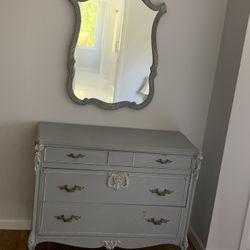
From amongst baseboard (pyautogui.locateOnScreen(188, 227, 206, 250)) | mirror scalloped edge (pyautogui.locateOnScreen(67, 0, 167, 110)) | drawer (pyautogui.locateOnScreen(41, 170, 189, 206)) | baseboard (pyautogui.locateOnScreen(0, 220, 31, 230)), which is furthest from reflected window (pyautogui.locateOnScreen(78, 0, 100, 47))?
baseboard (pyautogui.locateOnScreen(188, 227, 206, 250))

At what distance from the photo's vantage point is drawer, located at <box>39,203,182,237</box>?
2775 mm

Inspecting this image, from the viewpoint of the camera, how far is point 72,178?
273cm

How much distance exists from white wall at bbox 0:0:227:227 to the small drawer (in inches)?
17.7

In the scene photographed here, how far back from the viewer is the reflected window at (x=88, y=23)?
115 inches

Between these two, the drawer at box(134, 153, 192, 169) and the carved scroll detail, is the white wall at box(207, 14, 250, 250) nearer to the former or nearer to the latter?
the drawer at box(134, 153, 192, 169)

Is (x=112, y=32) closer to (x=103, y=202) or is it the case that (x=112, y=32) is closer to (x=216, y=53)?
(x=216, y=53)

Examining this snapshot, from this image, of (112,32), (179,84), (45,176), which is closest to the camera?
(45,176)

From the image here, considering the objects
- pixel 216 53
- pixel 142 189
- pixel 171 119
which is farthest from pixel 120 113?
pixel 216 53

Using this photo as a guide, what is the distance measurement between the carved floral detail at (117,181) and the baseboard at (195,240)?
811 mm

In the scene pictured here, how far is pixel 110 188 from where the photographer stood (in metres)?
2.79

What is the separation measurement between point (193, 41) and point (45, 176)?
1383mm

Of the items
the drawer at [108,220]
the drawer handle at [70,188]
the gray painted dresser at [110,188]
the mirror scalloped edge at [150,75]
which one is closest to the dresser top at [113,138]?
the gray painted dresser at [110,188]

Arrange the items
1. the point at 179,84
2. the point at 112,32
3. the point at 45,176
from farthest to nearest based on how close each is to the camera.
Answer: the point at 179,84 → the point at 112,32 → the point at 45,176

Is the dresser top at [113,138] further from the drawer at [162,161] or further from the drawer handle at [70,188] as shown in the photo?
the drawer handle at [70,188]
